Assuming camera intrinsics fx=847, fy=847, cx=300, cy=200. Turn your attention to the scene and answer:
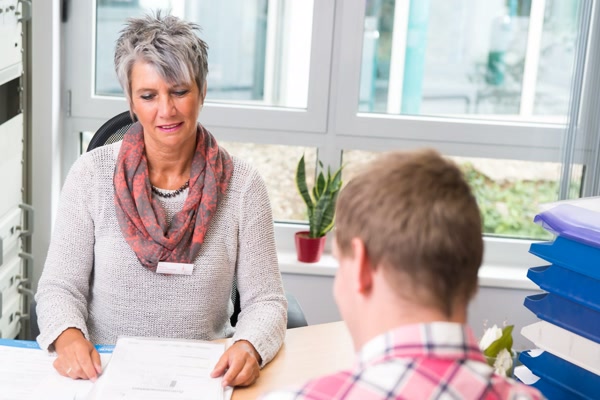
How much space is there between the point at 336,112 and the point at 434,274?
245 cm

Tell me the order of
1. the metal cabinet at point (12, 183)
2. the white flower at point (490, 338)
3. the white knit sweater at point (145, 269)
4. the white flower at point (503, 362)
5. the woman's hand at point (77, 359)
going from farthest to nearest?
the metal cabinet at point (12, 183)
the white knit sweater at point (145, 269)
the white flower at point (490, 338)
the white flower at point (503, 362)
the woman's hand at point (77, 359)

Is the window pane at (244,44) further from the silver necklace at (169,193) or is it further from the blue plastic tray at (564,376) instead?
the blue plastic tray at (564,376)

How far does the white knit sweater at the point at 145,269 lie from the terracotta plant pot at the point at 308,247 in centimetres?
121

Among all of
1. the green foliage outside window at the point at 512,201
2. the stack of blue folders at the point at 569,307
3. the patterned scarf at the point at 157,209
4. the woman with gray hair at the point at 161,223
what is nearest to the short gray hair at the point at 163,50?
the woman with gray hair at the point at 161,223

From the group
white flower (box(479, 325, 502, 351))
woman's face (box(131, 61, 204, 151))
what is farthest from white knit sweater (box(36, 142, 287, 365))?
white flower (box(479, 325, 502, 351))

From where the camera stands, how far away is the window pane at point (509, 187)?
11.2 ft

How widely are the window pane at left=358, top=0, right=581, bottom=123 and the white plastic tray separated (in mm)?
1855

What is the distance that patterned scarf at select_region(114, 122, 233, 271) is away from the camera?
1.94 metres

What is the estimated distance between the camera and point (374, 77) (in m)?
3.36

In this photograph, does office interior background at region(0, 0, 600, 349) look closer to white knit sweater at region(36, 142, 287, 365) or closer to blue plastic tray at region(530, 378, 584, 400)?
white knit sweater at region(36, 142, 287, 365)

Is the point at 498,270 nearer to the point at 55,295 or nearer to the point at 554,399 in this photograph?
the point at 554,399

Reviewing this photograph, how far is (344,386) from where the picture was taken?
909 mm

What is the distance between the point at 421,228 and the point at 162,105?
1147 millimetres

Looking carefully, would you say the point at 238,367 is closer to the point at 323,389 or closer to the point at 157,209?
the point at 157,209
